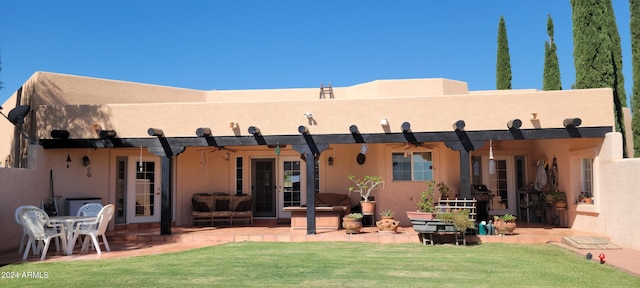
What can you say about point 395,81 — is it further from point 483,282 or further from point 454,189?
point 483,282

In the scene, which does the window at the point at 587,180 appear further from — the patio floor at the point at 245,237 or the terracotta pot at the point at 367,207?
the terracotta pot at the point at 367,207

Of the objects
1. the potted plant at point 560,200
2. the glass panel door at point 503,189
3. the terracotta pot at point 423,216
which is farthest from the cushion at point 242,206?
the potted plant at point 560,200

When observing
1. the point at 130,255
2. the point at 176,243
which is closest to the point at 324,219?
the point at 176,243

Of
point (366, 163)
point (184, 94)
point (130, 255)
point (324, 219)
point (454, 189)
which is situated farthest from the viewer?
point (184, 94)

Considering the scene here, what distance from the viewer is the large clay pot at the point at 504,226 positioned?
10.8 m

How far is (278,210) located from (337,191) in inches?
77.5

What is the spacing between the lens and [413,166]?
1369 cm

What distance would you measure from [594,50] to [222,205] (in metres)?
11.6

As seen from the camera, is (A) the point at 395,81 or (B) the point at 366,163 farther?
(A) the point at 395,81

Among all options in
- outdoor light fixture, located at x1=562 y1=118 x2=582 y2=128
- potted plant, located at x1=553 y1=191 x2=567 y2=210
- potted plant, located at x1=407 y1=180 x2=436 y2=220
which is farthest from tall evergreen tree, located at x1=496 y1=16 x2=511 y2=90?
potted plant, located at x1=407 y1=180 x2=436 y2=220

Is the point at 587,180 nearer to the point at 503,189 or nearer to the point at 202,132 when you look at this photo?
the point at 503,189

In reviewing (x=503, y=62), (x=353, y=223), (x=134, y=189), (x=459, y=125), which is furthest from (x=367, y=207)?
(x=503, y=62)

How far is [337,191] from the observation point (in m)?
14.9

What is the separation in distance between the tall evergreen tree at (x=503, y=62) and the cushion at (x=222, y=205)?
15.1 m
